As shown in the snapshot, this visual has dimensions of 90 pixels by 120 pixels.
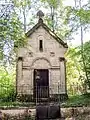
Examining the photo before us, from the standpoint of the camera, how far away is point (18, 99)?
79.2ft

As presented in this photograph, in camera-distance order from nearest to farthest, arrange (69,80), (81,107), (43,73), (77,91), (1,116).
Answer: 1. (1,116)
2. (81,107)
3. (43,73)
4. (77,91)
5. (69,80)

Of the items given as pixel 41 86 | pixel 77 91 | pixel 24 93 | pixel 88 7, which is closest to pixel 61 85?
pixel 41 86

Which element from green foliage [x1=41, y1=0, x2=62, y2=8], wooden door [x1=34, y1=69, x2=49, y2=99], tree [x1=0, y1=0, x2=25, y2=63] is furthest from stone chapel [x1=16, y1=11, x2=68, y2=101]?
green foliage [x1=41, y1=0, x2=62, y2=8]

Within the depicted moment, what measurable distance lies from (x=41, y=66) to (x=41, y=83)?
1.55 m

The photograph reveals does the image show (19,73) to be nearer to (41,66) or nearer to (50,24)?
(41,66)

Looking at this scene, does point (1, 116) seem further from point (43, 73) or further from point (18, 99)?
point (43, 73)

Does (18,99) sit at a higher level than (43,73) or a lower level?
lower

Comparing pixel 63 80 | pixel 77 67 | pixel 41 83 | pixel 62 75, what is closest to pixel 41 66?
pixel 41 83

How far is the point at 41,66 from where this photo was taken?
84.0ft

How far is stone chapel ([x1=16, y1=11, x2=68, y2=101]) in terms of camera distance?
24.9m

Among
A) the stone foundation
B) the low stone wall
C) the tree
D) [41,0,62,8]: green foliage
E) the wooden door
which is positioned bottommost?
the low stone wall

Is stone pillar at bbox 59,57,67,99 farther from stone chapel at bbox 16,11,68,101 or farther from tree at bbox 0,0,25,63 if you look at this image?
tree at bbox 0,0,25,63

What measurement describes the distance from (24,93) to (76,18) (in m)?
8.07

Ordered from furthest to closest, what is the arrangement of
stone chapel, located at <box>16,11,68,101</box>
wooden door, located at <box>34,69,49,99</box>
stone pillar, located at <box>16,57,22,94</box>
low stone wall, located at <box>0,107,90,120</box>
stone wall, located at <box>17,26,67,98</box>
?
stone wall, located at <box>17,26,67,98</box>
stone pillar, located at <box>16,57,22,94</box>
stone chapel, located at <box>16,11,68,101</box>
wooden door, located at <box>34,69,49,99</box>
low stone wall, located at <box>0,107,90,120</box>
